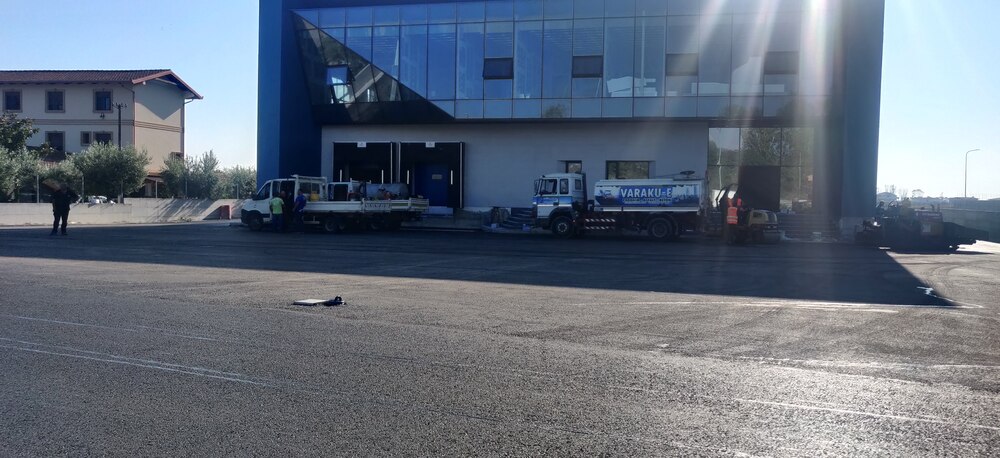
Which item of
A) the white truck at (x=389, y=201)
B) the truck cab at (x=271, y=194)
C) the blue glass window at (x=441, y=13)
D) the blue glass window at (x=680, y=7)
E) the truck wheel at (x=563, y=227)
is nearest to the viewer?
the truck wheel at (x=563, y=227)

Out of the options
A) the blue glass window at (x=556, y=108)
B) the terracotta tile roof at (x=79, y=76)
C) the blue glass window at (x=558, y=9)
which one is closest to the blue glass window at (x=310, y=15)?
the blue glass window at (x=558, y=9)

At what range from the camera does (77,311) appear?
10.7 metres

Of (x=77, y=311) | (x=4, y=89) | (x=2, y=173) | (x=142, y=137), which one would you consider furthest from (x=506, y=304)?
(x=4, y=89)

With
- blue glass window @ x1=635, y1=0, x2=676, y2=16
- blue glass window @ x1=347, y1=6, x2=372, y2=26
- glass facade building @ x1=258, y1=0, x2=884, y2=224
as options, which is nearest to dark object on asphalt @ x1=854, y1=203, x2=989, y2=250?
glass facade building @ x1=258, y1=0, x2=884, y2=224

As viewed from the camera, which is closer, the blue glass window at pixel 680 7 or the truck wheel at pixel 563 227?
the truck wheel at pixel 563 227

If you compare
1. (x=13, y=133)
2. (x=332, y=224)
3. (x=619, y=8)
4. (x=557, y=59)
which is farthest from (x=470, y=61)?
(x=13, y=133)

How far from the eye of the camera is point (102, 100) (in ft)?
204

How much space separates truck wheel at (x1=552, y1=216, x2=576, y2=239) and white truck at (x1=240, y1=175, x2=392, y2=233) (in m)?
7.36

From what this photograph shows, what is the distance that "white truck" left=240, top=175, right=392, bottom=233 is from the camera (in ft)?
113

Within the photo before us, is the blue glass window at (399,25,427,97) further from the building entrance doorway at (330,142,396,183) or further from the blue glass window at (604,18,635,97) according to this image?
the blue glass window at (604,18,635,97)

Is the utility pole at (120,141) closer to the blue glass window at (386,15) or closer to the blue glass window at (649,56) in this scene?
the blue glass window at (386,15)

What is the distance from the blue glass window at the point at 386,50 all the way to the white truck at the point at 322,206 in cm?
755

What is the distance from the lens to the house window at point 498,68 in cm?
3891

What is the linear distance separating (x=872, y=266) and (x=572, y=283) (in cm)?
942
